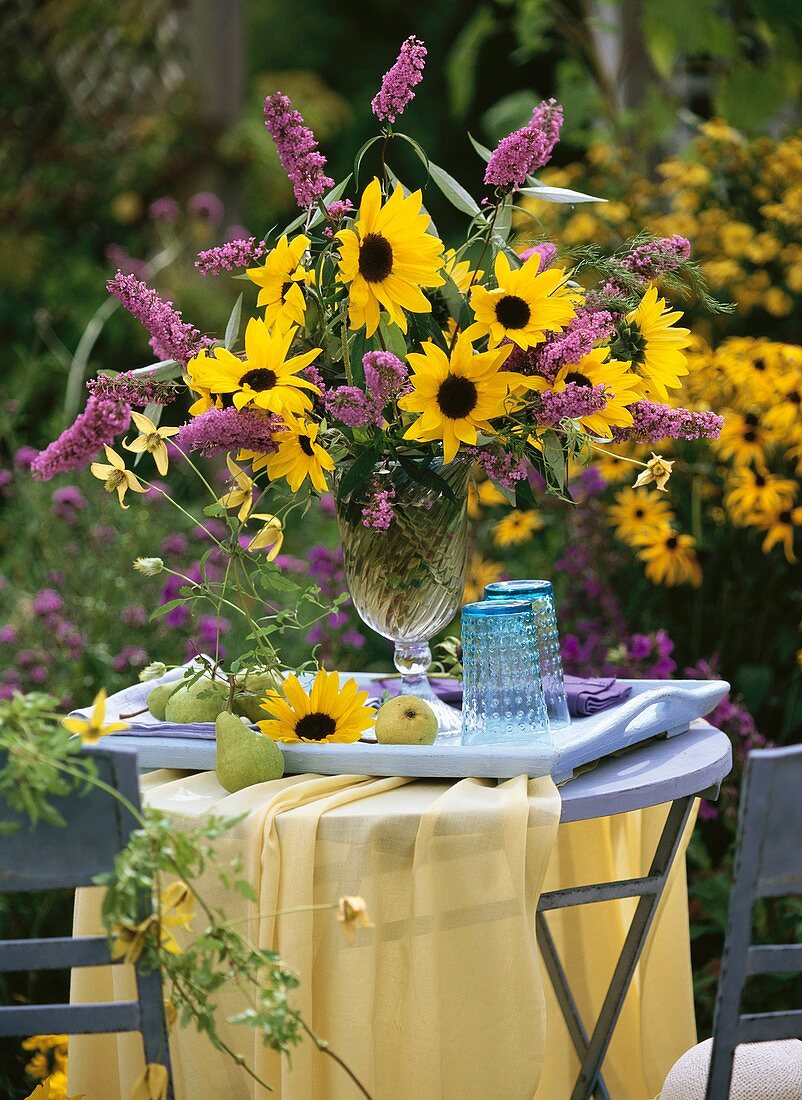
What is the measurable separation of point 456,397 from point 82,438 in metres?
0.44

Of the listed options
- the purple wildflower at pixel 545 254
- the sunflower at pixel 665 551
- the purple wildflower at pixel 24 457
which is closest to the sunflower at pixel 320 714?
the purple wildflower at pixel 545 254

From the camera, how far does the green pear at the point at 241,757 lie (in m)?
1.55

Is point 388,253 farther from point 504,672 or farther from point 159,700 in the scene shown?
point 159,700

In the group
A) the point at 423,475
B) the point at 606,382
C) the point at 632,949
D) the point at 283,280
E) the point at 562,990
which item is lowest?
the point at 562,990

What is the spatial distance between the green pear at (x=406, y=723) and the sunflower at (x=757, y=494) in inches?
49.1

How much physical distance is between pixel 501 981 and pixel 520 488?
1.96 ft

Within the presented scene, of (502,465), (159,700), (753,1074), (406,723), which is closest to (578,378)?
(502,465)

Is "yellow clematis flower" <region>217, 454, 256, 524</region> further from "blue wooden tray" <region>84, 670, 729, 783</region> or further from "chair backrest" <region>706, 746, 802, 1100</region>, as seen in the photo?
"chair backrest" <region>706, 746, 802, 1100</region>

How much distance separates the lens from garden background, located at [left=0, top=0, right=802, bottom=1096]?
272 cm

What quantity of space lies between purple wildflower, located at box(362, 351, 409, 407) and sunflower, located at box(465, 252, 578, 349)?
0.33 feet

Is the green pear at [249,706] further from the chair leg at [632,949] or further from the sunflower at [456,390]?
the chair leg at [632,949]

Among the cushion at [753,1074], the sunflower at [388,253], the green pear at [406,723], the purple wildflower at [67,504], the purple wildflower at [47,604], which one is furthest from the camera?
the purple wildflower at [67,504]

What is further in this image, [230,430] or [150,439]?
[150,439]

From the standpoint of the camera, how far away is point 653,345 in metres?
1.66
